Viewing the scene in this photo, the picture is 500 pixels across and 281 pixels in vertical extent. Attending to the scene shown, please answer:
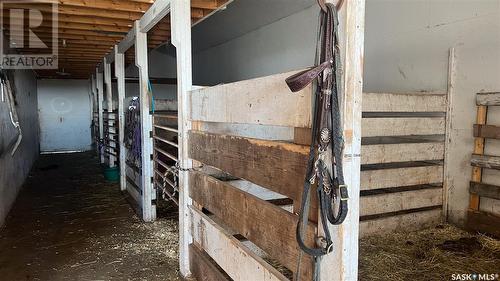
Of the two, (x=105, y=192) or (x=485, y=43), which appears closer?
(x=485, y=43)

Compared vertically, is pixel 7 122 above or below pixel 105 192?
above

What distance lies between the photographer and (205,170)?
243cm

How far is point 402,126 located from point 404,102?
21cm

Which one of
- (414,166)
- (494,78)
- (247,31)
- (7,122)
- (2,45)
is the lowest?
(414,166)

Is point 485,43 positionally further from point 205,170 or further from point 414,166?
point 205,170

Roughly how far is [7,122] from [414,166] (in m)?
4.77

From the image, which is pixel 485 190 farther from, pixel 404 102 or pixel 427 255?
pixel 404 102

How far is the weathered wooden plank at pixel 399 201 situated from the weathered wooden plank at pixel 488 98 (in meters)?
0.88

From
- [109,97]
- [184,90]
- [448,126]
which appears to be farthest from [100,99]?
[448,126]

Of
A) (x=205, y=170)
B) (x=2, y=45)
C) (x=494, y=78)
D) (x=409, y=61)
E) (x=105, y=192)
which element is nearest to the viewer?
(x=205, y=170)

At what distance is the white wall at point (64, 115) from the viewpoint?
1102 centimetres

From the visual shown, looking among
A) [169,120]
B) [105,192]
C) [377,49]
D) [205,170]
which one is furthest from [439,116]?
[105,192]

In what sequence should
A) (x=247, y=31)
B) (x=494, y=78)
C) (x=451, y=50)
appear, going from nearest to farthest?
(x=494, y=78) → (x=451, y=50) → (x=247, y=31)

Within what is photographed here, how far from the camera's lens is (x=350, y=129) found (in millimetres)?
1085
